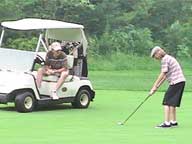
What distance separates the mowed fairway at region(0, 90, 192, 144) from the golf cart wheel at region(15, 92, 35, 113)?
154mm

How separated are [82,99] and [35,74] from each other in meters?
1.50

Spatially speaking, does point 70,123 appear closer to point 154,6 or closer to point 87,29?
point 87,29

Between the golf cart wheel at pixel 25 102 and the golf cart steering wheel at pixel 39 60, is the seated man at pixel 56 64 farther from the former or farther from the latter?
the golf cart wheel at pixel 25 102

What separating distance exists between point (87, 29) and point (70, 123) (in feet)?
102

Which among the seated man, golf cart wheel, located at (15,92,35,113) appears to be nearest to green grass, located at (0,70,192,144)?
golf cart wheel, located at (15,92,35,113)

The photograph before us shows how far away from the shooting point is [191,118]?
46.5ft

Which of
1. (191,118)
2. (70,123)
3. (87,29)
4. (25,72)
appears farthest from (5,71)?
(87,29)

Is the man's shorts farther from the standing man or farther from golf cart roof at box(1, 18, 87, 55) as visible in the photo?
golf cart roof at box(1, 18, 87, 55)

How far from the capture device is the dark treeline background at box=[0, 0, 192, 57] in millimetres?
40031

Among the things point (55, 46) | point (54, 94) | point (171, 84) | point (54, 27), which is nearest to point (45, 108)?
point (54, 94)

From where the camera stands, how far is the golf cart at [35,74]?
1501 centimetres

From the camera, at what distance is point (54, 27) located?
52.3ft

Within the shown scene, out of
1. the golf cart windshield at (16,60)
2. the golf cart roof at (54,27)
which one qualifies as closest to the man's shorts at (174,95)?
the golf cart windshield at (16,60)

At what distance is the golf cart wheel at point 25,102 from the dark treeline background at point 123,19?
74.9ft
